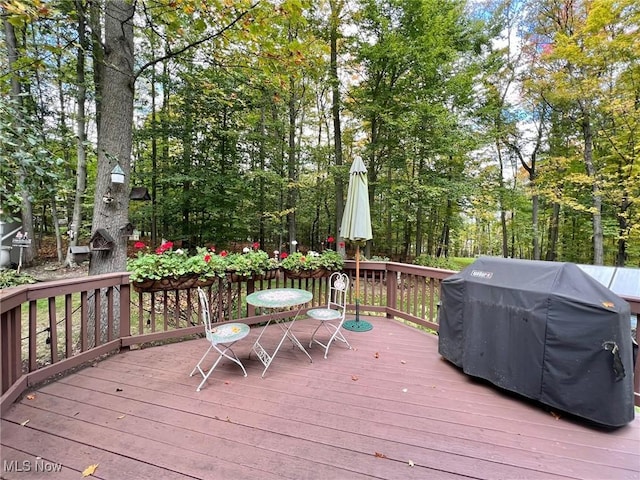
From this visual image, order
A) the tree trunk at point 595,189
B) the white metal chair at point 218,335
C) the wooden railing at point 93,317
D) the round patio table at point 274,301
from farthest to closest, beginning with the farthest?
the tree trunk at point 595,189 → the round patio table at point 274,301 → the white metal chair at point 218,335 → the wooden railing at point 93,317

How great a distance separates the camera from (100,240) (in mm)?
3438

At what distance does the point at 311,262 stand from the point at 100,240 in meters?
2.62

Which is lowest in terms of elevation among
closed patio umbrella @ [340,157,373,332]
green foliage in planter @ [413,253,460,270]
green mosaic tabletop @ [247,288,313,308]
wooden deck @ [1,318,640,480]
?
wooden deck @ [1,318,640,480]

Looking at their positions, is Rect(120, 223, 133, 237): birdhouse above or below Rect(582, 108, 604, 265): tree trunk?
below

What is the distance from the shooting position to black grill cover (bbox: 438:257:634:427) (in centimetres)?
194

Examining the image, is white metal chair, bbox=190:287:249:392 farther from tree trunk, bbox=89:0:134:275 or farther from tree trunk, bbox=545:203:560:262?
tree trunk, bbox=545:203:560:262

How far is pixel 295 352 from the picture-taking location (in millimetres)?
3209

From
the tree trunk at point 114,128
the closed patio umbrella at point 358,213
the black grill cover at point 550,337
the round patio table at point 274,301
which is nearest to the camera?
the black grill cover at point 550,337

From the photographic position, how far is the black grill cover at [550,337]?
194 cm

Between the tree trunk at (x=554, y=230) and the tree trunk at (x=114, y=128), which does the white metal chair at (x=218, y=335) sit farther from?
the tree trunk at (x=554, y=230)

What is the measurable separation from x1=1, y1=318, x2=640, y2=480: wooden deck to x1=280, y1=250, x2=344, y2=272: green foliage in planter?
4.66 feet

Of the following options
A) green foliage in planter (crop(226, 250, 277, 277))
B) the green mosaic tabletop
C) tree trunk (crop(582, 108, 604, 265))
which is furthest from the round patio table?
tree trunk (crop(582, 108, 604, 265))

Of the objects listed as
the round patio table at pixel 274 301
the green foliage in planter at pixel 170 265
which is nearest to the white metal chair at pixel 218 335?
the round patio table at pixel 274 301

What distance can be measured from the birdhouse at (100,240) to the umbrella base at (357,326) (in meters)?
3.22
